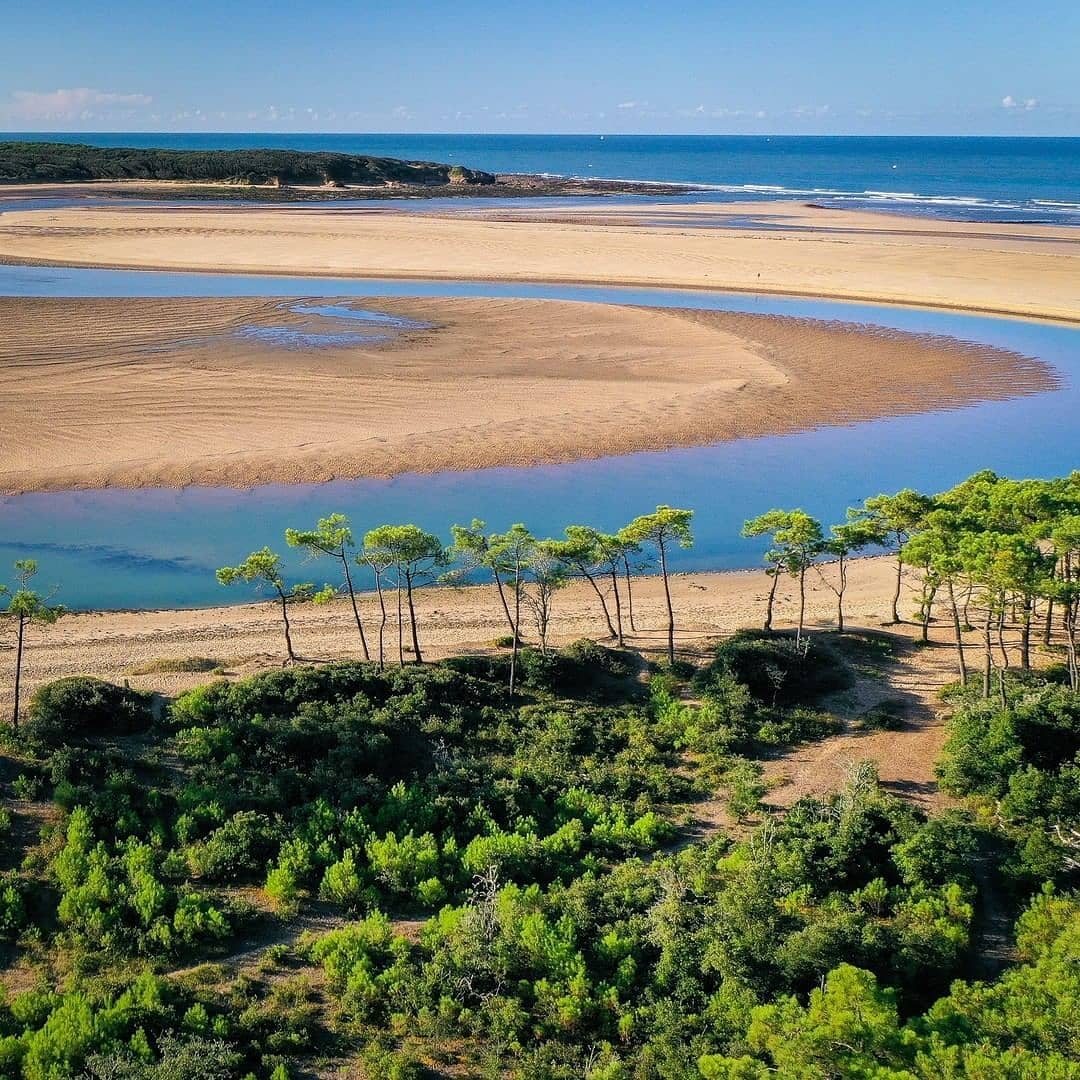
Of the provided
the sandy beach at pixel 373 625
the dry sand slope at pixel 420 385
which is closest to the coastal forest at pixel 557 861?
the sandy beach at pixel 373 625

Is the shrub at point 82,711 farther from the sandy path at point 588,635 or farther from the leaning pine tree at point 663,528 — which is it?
the leaning pine tree at point 663,528

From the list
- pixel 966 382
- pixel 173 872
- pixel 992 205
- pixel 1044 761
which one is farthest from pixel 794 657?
pixel 992 205

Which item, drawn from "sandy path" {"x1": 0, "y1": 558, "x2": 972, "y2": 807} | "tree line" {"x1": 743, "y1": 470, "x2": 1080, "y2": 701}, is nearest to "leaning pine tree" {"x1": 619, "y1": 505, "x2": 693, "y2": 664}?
"sandy path" {"x1": 0, "y1": 558, "x2": 972, "y2": 807}

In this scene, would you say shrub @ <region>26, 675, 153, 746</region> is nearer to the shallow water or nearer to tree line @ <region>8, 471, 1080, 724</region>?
tree line @ <region>8, 471, 1080, 724</region>

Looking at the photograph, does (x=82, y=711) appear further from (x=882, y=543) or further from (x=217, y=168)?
(x=217, y=168)

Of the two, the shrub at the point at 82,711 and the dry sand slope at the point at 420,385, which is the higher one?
the dry sand slope at the point at 420,385

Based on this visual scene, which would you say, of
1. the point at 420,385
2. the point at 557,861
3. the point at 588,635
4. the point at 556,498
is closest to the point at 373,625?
the point at 588,635

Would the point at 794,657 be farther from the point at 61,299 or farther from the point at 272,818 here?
the point at 61,299
